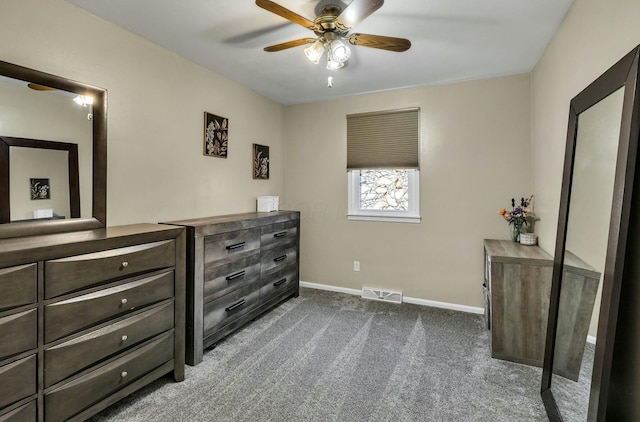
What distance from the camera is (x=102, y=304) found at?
65.9 inches

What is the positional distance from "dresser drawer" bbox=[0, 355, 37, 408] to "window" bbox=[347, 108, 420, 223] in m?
3.10

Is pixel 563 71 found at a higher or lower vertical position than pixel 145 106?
higher

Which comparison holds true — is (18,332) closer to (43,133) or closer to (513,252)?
(43,133)

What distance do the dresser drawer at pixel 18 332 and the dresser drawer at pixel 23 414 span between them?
0.26 meters

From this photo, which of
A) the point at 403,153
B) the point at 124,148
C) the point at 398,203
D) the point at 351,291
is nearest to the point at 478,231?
the point at 398,203

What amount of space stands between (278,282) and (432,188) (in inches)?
79.8

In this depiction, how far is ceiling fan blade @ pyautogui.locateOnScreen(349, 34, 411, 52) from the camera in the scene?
1.92 meters

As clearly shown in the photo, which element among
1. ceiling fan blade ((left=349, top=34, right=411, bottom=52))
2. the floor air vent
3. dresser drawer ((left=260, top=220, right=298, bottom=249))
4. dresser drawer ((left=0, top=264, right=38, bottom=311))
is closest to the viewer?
dresser drawer ((left=0, top=264, right=38, bottom=311))

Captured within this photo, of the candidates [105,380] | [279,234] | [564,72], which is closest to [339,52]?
[564,72]

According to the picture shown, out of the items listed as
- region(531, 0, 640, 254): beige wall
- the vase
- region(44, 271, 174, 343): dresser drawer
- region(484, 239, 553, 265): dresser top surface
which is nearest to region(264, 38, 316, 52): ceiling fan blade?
region(531, 0, 640, 254): beige wall

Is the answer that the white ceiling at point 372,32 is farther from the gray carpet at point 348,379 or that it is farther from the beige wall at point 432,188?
the gray carpet at point 348,379

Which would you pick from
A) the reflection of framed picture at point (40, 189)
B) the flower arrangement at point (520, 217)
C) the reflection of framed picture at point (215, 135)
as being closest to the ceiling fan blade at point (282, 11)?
the reflection of framed picture at point (215, 135)

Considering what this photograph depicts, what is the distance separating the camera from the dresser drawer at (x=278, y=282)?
315 centimetres

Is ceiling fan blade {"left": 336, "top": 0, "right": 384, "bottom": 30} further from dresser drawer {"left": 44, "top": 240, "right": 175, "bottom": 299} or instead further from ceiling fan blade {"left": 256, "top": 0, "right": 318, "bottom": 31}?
dresser drawer {"left": 44, "top": 240, "right": 175, "bottom": 299}
